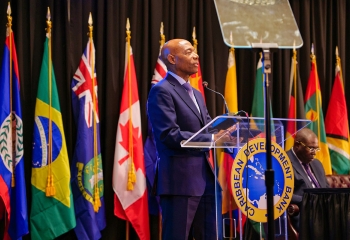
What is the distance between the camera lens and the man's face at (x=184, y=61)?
12.1 feet

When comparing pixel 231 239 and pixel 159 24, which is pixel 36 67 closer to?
pixel 159 24

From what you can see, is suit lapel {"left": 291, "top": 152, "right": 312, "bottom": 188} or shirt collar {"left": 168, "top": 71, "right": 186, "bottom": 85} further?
suit lapel {"left": 291, "top": 152, "right": 312, "bottom": 188}

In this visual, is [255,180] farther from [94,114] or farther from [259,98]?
[259,98]

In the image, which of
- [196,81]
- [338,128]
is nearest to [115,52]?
[196,81]

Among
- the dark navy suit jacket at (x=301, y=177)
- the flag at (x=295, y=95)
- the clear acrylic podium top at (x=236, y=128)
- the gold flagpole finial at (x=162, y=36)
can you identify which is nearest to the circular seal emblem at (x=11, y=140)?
the gold flagpole finial at (x=162, y=36)

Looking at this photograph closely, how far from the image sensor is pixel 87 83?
516 cm

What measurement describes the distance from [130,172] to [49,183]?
28.5 inches

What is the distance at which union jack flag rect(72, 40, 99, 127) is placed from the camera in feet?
16.8

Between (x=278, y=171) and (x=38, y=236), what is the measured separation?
247 cm

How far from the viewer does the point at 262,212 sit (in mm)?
3152

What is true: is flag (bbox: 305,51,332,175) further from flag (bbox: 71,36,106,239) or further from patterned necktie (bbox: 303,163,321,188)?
flag (bbox: 71,36,106,239)

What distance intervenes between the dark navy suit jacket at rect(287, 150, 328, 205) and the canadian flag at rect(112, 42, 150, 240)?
1350 millimetres

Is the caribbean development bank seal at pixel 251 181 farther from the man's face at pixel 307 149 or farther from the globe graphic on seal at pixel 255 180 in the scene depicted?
the man's face at pixel 307 149

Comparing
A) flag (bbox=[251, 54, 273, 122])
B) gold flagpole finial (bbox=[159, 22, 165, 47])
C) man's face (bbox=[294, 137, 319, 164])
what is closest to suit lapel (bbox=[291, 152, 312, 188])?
man's face (bbox=[294, 137, 319, 164])
